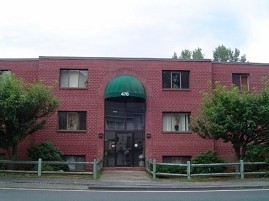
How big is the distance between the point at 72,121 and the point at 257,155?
12.7 metres

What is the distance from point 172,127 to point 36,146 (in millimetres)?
9524

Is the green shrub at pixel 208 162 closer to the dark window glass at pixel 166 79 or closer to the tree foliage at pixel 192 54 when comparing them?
the dark window glass at pixel 166 79

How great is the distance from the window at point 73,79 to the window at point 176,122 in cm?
626

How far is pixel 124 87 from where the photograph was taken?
26.9 m

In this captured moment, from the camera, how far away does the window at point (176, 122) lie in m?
28.8

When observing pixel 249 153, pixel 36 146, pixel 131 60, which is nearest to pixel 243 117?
pixel 249 153

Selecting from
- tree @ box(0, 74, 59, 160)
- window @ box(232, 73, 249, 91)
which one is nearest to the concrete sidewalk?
tree @ box(0, 74, 59, 160)

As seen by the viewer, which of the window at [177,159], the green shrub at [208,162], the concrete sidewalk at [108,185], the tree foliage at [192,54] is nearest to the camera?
the concrete sidewalk at [108,185]

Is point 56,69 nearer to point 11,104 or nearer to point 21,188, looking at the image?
point 11,104

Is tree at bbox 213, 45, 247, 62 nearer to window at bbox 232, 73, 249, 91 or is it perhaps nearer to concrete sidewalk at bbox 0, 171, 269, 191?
window at bbox 232, 73, 249, 91

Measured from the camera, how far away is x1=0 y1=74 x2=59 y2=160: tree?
68.4 ft

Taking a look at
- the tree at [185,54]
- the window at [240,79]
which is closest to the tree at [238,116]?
the window at [240,79]

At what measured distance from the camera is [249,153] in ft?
76.6

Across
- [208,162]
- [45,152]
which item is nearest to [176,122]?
[208,162]
